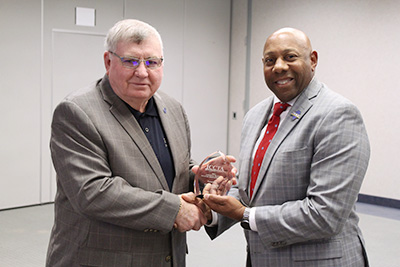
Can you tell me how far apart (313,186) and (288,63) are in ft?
1.72

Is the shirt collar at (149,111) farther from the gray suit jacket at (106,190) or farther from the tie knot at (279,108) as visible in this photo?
the tie knot at (279,108)

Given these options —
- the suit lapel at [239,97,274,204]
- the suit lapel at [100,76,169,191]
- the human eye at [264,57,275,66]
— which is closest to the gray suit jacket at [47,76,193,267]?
the suit lapel at [100,76,169,191]

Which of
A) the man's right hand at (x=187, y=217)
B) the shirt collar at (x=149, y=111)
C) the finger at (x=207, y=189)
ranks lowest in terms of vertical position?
the man's right hand at (x=187, y=217)

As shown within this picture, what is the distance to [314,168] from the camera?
195 centimetres

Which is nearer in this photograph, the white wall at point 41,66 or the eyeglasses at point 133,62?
the eyeglasses at point 133,62

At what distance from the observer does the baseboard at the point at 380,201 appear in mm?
6426

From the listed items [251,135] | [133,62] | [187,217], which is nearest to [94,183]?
Result: [187,217]

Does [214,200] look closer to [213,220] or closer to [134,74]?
[213,220]

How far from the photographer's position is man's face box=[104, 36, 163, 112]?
2.12 metres

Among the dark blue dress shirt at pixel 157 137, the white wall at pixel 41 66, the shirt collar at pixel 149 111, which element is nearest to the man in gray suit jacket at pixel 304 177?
the dark blue dress shirt at pixel 157 137

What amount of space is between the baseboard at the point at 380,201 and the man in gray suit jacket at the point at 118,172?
4889 mm

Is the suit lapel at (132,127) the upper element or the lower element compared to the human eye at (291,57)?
lower

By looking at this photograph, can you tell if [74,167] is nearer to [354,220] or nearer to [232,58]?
[354,220]

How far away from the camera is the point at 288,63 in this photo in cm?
207
